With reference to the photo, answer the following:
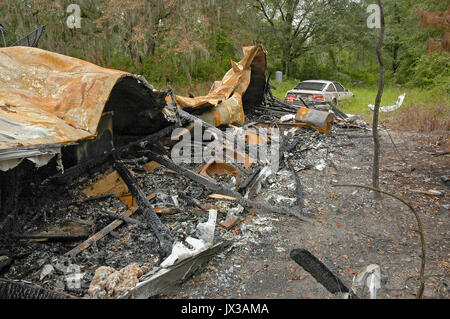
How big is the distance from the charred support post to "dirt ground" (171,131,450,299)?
0.49m

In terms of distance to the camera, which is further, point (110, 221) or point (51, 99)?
point (110, 221)

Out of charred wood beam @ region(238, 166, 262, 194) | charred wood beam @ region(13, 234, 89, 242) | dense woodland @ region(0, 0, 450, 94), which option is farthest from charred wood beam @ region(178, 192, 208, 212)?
dense woodland @ region(0, 0, 450, 94)

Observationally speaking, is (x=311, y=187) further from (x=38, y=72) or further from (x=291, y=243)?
(x=38, y=72)

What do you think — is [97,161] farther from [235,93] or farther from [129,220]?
[235,93]

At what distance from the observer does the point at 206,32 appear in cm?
1262

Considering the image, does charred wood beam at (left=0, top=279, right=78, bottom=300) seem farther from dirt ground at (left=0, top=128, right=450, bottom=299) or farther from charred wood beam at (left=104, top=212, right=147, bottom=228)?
charred wood beam at (left=104, top=212, right=147, bottom=228)

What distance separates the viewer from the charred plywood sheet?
2660 millimetres

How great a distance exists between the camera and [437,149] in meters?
7.49

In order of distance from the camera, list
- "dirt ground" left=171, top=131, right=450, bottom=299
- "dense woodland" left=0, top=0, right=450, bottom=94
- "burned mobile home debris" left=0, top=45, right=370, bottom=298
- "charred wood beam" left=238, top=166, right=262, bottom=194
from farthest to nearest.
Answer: "dense woodland" left=0, top=0, right=450, bottom=94
"charred wood beam" left=238, top=166, right=262, bottom=194
"dirt ground" left=171, top=131, right=450, bottom=299
"burned mobile home debris" left=0, top=45, right=370, bottom=298

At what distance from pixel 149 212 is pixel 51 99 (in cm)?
183

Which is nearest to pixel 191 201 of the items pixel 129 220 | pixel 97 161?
pixel 129 220

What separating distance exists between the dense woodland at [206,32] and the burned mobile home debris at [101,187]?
7493 mm

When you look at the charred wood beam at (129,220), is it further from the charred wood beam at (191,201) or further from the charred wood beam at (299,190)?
the charred wood beam at (299,190)
